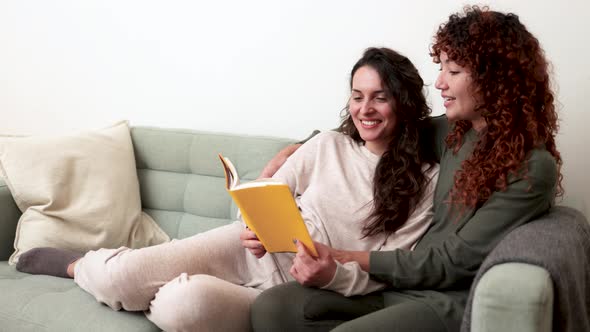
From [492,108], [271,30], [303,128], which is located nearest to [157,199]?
[303,128]

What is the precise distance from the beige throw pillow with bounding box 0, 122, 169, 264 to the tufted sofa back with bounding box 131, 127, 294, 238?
0.08 m

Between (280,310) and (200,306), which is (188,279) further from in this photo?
(280,310)

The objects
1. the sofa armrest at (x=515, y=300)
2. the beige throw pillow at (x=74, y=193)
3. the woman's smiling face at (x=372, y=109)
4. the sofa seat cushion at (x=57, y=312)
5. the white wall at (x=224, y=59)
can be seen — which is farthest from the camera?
the beige throw pillow at (x=74, y=193)

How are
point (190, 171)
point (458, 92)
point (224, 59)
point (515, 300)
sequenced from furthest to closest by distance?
point (224, 59) → point (190, 171) → point (458, 92) → point (515, 300)

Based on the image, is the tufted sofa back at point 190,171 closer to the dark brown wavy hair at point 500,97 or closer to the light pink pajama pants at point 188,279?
the light pink pajama pants at point 188,279

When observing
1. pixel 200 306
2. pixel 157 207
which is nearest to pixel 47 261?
pixel 157 207

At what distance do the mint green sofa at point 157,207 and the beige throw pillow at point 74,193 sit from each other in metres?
0.07

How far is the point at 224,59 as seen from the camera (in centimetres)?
272

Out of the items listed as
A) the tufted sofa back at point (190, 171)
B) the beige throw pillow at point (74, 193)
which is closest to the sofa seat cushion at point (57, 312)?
the beige throw pillow at point (74, 193)

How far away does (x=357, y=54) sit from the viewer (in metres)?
2.45

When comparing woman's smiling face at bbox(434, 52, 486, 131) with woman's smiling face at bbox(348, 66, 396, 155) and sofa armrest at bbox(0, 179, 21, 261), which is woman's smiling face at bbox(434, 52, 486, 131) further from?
sofa armrest at bbox(0, 179, 21, 261)

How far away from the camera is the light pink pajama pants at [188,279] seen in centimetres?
170

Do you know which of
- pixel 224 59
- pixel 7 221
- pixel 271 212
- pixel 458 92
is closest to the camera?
pixel 271 212

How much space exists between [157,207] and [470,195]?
1.30 meters
